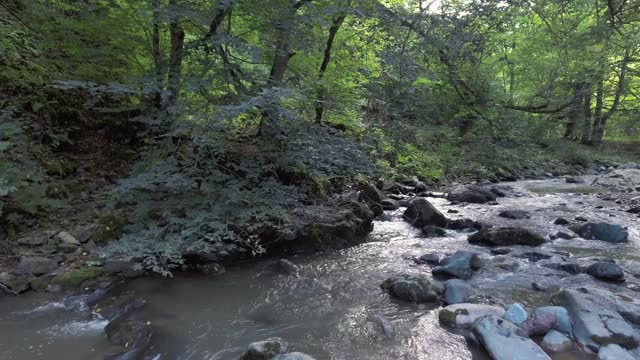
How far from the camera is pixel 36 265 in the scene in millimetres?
4699

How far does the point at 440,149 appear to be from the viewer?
10172mm

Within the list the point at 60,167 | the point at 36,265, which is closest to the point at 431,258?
the point at 36,265

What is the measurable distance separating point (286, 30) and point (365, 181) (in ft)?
13.4

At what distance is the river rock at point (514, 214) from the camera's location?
28.7 ft

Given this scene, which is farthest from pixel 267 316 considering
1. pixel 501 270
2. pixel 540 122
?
pixel 540 122

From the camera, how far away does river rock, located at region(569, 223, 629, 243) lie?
691cm

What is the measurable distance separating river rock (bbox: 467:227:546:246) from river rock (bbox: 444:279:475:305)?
216 cm

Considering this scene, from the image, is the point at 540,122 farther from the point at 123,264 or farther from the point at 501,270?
the point at 123,264

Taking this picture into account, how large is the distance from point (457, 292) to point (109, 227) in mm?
4347

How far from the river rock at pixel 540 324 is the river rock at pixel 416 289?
3.21 ft

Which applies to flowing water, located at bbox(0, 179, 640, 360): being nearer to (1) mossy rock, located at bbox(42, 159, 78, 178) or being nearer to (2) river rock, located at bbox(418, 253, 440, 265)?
(2) river rock, located at bbox(418, 253, 440, 265)

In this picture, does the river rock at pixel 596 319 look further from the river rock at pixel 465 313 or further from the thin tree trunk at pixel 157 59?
the thin tree trunk at pixel 157 59

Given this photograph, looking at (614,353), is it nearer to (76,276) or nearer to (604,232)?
(604,232)

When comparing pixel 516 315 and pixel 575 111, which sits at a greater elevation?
pixel 575 111
